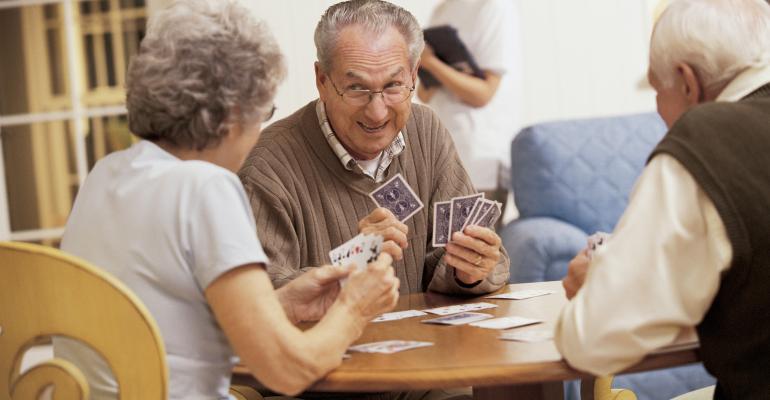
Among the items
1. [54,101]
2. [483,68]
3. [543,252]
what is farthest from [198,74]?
[54,101]

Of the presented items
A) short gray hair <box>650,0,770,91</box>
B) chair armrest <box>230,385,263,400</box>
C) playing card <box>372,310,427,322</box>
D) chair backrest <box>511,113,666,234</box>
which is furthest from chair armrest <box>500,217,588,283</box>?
short gray hair <box>650,0,770,91</box>

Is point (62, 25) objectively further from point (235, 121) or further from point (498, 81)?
point (235, 121)

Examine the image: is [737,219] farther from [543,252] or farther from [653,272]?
[543,252]

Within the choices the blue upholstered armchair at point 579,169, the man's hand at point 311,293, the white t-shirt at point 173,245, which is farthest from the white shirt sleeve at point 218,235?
the blue upholstered armchair at point 579,169

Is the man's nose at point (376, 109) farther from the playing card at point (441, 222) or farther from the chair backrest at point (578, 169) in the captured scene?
the chair backrest at point (578, 169)

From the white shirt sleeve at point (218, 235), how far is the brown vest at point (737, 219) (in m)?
0.68

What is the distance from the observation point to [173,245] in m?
1.66

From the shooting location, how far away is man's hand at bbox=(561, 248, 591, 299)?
6.48ft

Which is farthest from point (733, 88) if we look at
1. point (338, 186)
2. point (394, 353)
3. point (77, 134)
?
point (77, 134)

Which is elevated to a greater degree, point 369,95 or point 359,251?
point 369,95

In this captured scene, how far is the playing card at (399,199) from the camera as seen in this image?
2.43 m

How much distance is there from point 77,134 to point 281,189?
3.39m

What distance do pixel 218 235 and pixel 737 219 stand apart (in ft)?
2.65

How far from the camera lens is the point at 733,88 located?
1.72 metres
